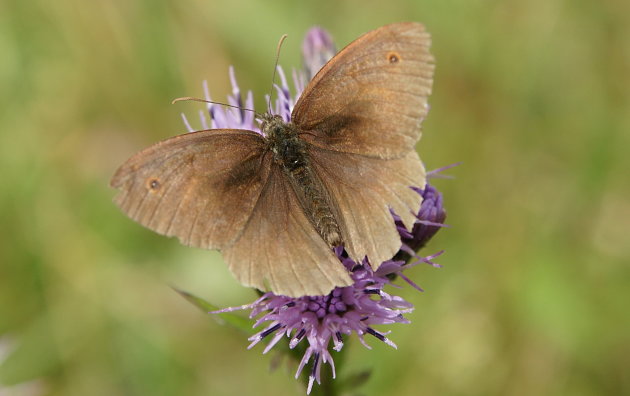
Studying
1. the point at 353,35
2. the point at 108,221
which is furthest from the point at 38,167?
the point at 353,35

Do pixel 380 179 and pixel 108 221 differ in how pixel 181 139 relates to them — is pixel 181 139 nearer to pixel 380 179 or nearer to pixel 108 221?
pixel 380 179

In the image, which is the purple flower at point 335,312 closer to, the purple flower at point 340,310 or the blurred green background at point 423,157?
the purple flower at point 340,310

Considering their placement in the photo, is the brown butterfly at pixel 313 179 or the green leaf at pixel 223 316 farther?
the green leaf at pixel 223 316

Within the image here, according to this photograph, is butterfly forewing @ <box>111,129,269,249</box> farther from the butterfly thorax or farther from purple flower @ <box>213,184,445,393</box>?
purple flower @ <box>213,184,445,393</box>

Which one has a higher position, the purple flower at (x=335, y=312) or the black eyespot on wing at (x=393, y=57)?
the black eyespot on wing at (x=393, y=57)

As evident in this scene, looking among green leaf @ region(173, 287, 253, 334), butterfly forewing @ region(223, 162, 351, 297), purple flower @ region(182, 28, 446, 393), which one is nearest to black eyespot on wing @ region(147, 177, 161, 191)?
butterfly forewing @ region(223, 162, 351, 297)

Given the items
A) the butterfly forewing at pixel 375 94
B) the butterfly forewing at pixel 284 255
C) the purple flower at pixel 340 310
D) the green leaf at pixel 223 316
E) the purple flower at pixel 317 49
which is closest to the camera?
the butterfly forewing at pixel 284 255

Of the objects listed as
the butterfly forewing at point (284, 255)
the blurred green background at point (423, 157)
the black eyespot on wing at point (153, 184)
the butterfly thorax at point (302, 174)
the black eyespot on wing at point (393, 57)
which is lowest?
the blurred green background at point (423, 157)

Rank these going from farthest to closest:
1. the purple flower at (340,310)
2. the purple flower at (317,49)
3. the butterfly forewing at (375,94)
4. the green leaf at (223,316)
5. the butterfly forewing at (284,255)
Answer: the purple flower at (317,49), the green leaf at (223,316), the purple flower at (340,310), the butterfly forewing at (375,94), the butterfly forewing at (284,255)

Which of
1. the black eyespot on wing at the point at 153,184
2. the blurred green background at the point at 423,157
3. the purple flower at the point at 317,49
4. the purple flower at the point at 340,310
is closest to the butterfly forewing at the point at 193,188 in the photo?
the black eyespot on wing at the point at 153,184
